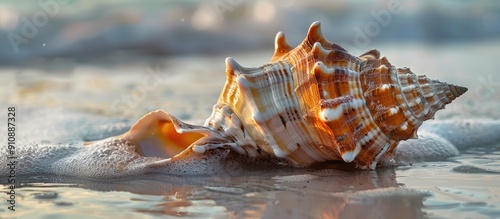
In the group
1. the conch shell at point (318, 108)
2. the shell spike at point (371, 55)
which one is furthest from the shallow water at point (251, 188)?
the shell spike at point (371, 55)

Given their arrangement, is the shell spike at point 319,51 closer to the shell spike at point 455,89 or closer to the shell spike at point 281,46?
the shell spike at point 281,46

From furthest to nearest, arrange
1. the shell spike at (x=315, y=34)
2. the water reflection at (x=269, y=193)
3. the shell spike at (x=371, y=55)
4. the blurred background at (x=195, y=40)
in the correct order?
the blurred background at (x=195, y=40), the shell spike at (x=371, y=55), the shell spike at (x=315, y=34), the water reflection at (x=269, y=193)

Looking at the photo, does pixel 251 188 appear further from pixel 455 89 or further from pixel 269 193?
pixel 455 89

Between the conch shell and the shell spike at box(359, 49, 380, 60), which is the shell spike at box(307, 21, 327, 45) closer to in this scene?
the conch shell

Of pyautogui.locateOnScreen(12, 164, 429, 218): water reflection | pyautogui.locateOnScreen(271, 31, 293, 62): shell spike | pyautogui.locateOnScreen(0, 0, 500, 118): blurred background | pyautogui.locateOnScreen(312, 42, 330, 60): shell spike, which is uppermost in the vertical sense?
pyautogui.locateOnScreen(0, 0, 500, 118): blurred background

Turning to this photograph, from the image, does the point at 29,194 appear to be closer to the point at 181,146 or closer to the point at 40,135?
the point at 181,146

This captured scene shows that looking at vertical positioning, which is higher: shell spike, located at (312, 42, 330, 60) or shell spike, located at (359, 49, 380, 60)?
shell spike, located at (359, 49, 380, 60)

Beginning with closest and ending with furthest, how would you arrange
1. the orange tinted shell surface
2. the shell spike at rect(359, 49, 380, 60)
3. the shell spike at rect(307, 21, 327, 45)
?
the orange tinted shell surface
the shell spike at rect(307, 21, 327, 45)
the shell spike at rect(359, 49, 380, 60)

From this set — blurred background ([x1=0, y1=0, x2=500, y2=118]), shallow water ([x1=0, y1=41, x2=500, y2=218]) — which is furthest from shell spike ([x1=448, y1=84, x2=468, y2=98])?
blurred background ([x1=0, y1=0, x2=500, y2=118])
